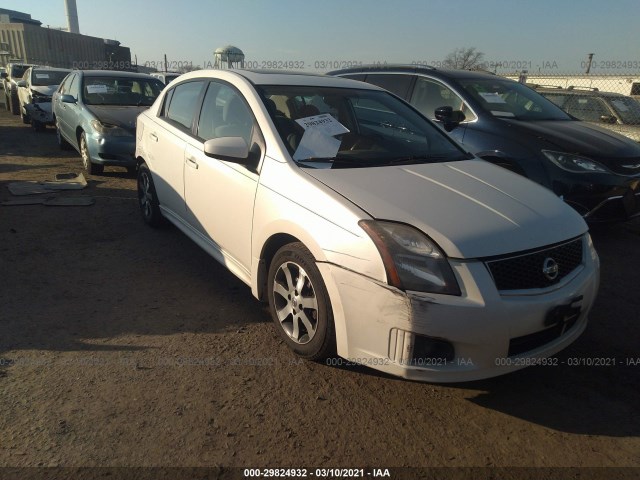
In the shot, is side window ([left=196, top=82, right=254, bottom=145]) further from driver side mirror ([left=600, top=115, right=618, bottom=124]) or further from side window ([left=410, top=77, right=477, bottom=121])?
driver side mirror ([left=600, top=115, right=618, bottom=124])

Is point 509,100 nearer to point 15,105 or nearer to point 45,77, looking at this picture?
point 45,77

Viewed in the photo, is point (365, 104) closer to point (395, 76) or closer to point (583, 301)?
point (583, 301)

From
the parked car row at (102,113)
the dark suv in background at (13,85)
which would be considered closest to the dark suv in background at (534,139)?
the parked car row at (102,113)

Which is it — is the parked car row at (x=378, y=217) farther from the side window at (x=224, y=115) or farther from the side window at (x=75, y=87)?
the side window at (x=75, y=87)

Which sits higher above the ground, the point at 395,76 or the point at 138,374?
the point at 395,76

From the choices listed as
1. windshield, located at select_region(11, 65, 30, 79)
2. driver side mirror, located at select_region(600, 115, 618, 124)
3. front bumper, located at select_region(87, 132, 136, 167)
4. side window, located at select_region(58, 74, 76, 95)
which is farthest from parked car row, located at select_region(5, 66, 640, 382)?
windshield, located at select_region(11, 65, 30, 79)

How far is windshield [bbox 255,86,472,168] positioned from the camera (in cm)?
297

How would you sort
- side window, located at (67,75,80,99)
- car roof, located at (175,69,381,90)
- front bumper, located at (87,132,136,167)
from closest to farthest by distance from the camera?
car roof, located at (175,69,381,90), front bumper, located at (87,132,136,167), side window, located at (67,75,80,99)

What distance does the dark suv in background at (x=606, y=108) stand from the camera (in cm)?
808

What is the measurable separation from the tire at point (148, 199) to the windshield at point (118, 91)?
10.8 feet

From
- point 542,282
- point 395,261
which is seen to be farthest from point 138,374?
point 542,282

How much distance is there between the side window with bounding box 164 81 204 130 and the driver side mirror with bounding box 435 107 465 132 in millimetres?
2603

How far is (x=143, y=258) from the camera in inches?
165

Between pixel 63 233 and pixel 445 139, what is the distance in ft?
Answer: 12.6
